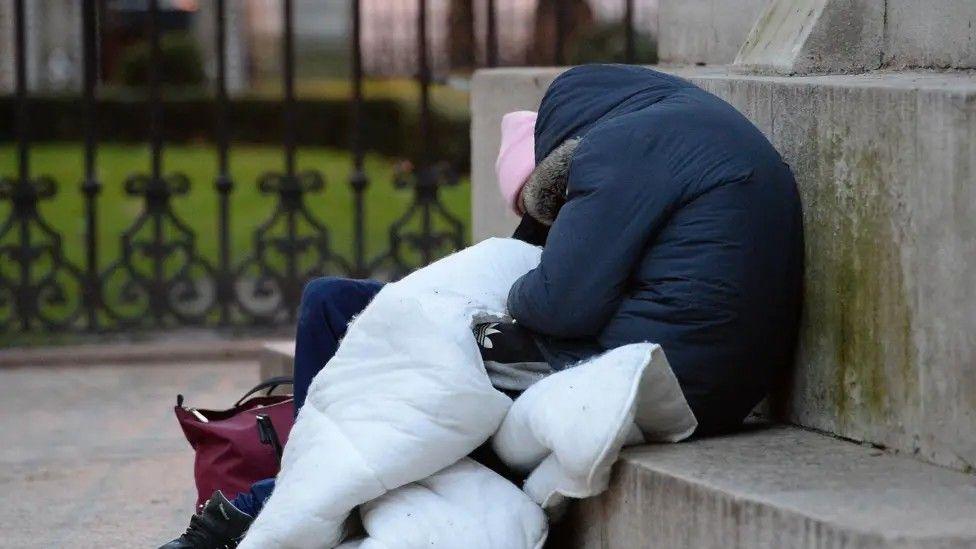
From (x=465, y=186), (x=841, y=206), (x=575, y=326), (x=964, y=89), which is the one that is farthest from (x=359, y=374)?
(x=465, y=186)

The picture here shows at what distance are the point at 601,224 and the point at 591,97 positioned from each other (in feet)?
1.25

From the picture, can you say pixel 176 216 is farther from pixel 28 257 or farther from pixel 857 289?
pixel 857 289

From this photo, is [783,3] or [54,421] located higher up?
[783,3]

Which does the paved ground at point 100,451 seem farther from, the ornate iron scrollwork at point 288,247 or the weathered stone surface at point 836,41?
the weathered stone surface at point 836,41

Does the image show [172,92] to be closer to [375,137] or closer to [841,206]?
[375,137]

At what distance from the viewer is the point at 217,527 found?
3.72m

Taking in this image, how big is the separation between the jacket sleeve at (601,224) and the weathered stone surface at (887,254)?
0.41 m

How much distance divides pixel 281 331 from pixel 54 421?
1758 mm

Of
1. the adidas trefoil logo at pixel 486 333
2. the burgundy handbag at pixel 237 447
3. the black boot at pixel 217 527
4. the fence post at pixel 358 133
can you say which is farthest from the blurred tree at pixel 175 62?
the adidas trefoil logo at pixel 486 333

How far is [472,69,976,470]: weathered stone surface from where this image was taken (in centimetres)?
305

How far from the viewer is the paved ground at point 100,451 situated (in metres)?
4.46

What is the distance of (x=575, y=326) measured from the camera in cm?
333

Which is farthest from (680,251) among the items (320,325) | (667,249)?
(320,325)

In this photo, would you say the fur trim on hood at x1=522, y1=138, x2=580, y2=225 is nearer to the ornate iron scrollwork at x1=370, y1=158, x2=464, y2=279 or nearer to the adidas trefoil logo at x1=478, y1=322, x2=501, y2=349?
the adidas trefoil logo at x1=478, y1=322, x2=501, y2=349
